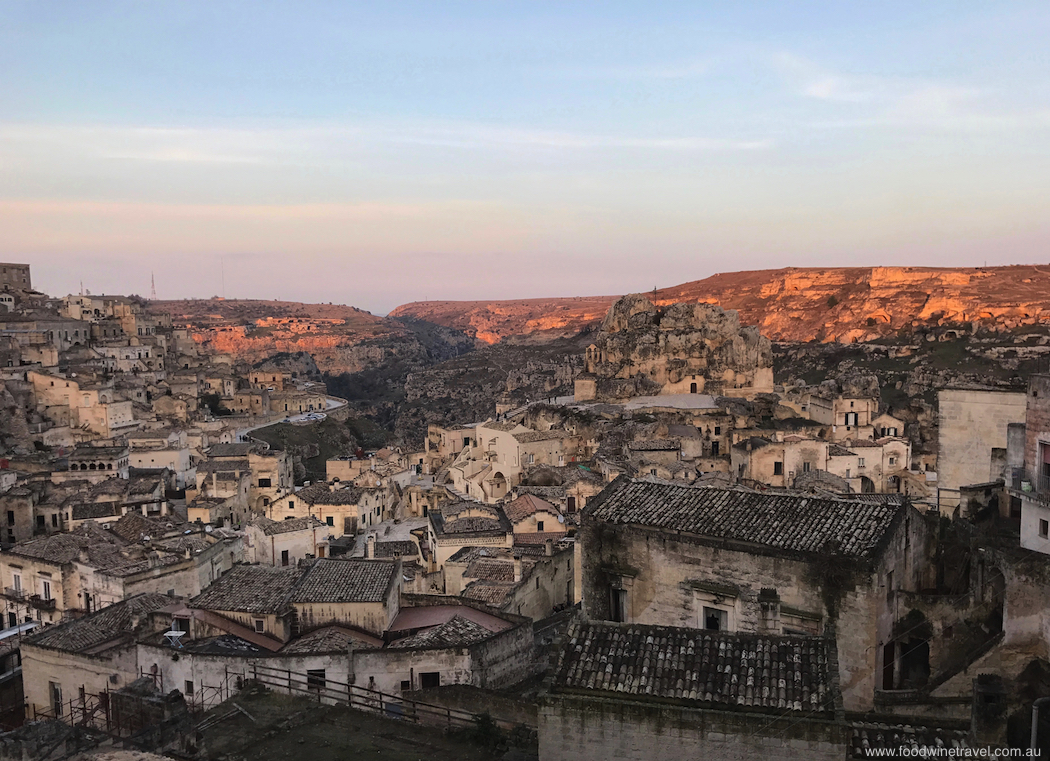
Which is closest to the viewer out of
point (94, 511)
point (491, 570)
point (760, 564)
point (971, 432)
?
point (760, 564)

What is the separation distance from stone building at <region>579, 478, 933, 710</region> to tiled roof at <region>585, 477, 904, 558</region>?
0.8 inches

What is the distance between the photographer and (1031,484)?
1489 cm

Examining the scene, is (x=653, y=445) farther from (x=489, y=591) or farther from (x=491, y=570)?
(x=489, y=591)

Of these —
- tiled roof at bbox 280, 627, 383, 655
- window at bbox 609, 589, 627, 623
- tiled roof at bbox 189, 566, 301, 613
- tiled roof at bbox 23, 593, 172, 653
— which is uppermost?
window at bbox 609, 589, 627, 623

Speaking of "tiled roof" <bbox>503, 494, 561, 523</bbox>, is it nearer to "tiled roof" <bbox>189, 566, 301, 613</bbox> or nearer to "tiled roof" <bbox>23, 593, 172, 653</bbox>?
"tiled roof" <bbox>189, 566, 301, 613</bbox>

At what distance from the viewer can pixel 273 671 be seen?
699 inches

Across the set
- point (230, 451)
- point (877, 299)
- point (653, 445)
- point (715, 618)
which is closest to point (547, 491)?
point (653, 445)

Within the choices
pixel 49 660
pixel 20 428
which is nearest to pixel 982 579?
pixel 49 660

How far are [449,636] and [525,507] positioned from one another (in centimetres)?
1352

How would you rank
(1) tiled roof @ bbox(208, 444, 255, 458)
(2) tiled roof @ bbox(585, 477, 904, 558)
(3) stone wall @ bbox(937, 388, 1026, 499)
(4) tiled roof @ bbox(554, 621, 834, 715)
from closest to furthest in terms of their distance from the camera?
(4) tiled roof @ bbox(554, 621, 834, 715) < (2) tiled roof @ bbox(585, 477, 904, 558) < (3) stone wall @ bbox(937, 388, 1026, 499) < (1) tiled roof @ bbox(208, 444, 255, 458)

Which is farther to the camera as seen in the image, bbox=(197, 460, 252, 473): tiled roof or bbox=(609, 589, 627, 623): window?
bbox=(197, 460, 252, 473): tiled roof

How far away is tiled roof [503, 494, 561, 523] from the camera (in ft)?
103

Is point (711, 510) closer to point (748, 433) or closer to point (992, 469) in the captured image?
point (992, 469)

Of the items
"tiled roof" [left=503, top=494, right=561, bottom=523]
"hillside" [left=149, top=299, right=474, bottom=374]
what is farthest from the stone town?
"hillside" [left=149, top=299, right=474, bottom=374]
